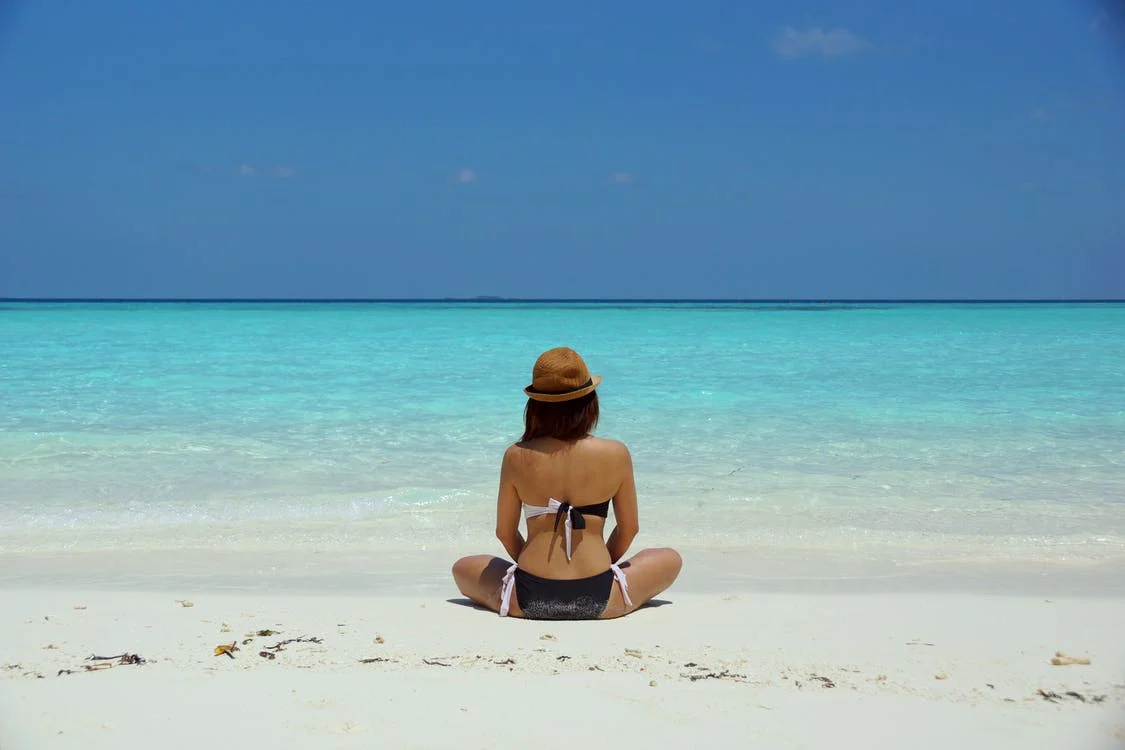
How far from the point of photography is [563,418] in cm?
393

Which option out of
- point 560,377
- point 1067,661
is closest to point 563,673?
point 560,377

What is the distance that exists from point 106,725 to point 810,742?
2.01 meters

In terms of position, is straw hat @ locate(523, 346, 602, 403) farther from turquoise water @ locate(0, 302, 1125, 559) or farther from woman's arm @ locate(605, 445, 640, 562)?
turquoise water @ locate(0, 302, 1125, 559)

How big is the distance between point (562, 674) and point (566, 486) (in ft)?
3.01

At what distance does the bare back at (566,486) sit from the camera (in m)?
3.96

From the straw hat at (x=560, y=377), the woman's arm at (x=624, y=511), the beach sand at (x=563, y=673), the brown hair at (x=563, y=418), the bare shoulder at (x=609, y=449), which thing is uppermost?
the straw hat at (x=560, y=377)

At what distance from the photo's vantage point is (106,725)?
278 centimetres

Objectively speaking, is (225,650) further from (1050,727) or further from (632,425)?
(632,425)

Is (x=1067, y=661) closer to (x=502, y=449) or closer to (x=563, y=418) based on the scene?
(x=563, y=418)

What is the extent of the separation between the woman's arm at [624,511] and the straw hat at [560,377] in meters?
0.34

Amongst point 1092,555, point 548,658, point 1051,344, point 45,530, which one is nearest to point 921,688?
point 548,658

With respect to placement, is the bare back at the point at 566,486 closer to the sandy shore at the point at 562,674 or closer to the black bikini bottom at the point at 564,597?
the black bikini bottom at the point at 564,597

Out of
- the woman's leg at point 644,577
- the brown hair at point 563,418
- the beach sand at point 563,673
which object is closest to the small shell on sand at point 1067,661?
the beach sand at point 563,673

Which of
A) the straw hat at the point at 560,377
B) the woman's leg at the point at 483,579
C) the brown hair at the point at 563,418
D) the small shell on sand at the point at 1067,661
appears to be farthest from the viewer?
the woman's leg at the point at 483,579
